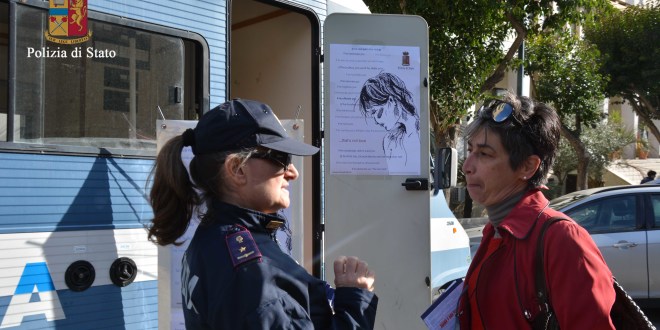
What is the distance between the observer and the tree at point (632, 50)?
21297 millimetres

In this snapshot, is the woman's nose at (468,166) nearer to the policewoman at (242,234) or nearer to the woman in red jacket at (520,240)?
the woman in red jacket at (520,240)

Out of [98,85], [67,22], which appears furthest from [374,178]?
[67,22]

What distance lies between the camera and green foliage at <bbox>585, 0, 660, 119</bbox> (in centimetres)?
2130

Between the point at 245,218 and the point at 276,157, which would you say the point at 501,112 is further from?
the point at 245,218

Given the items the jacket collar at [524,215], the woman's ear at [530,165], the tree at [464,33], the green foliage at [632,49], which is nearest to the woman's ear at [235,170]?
the jacket collar at [524,215]

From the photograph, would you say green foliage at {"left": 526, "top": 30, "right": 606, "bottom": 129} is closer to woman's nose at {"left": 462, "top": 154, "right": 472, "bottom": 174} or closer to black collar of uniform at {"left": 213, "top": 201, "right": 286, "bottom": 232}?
woman's nose at {"left": 462, "top": 154, "right": 472, "bottom": 174}

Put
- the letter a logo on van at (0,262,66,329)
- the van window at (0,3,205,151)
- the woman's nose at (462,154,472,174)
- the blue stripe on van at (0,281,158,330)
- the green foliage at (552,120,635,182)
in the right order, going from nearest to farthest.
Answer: the woman's nose at (462,154,472,174) < the letter a logo on van at (0,262,66,329) < the blue stripe on van at (0,281,158,330) < the van window at (0,3,205,151) < the green foliage at (552,120,635,182)

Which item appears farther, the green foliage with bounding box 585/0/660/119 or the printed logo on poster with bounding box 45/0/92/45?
the green foliage with bounding box 585/0/660/119

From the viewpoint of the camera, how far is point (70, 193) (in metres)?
3.25

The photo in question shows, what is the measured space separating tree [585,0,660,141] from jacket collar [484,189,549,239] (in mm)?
20798

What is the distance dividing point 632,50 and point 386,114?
1983 centimetres

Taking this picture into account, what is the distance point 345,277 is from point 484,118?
0.90m

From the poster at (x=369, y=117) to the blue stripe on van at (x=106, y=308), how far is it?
58.7 inches

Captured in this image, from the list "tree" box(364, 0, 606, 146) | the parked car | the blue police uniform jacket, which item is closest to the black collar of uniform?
the blue police uniform jacket
